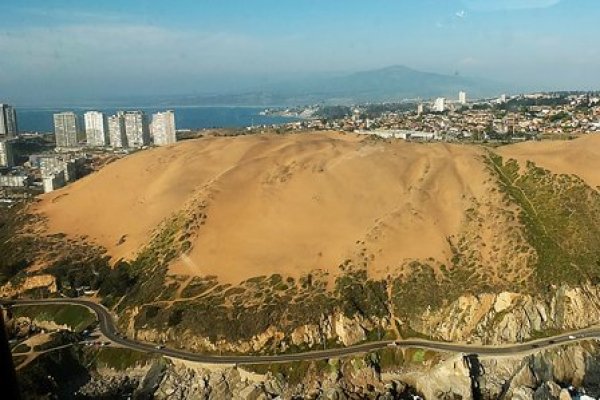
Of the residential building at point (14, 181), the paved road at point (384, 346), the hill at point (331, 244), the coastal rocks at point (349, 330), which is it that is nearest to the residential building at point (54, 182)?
the residential building at point (14, 181)

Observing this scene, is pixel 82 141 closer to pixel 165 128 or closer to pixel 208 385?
pixel 165 128

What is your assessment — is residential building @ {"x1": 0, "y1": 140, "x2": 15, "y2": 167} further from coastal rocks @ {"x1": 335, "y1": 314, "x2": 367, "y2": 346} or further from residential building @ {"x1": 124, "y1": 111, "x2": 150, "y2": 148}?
coastal rocks @ {"x1": 335, "y1": 314, "x2": 367, "y2": 346}

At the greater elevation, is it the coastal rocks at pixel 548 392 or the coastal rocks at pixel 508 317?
the coastal rocks at pixel 508 317

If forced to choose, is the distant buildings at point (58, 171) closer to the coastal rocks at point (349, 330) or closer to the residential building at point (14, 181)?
the residential building at point (14, 181)

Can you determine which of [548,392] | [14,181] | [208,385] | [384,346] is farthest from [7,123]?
[548,392]

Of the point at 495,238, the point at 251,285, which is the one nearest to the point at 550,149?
the point at 495,238

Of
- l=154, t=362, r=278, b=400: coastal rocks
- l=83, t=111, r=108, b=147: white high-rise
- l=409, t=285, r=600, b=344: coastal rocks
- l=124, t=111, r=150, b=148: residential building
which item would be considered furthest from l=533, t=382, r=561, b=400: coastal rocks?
l=83, t=111, r=108, b=147: white high-rise

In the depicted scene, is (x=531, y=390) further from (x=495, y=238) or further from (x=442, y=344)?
(x=495, y=238)
